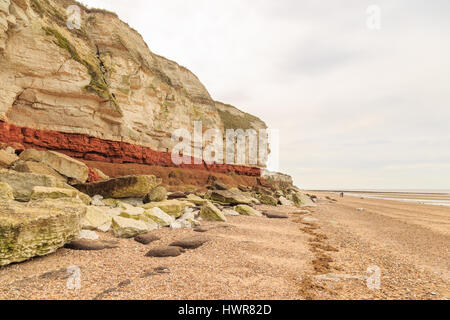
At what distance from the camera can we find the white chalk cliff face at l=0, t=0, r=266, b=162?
10.6 meters

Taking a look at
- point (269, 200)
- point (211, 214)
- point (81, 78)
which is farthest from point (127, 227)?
point (269, 200)

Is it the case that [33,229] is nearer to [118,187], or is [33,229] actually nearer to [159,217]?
[159,217]

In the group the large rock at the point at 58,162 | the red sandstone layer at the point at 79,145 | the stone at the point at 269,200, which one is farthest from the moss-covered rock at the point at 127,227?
the stone at the point at 269,200

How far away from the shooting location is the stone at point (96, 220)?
205 inches

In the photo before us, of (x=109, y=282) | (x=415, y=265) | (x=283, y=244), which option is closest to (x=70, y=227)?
(x=109, y=282)

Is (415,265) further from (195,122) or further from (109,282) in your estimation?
(195,122)

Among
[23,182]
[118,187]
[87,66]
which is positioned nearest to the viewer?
[23,182]

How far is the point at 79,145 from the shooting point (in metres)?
12.5

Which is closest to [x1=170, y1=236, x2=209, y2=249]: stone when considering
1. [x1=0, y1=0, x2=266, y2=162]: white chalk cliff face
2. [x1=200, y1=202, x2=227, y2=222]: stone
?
[x1=200, y1=202, x2=227, y2=222]: stone

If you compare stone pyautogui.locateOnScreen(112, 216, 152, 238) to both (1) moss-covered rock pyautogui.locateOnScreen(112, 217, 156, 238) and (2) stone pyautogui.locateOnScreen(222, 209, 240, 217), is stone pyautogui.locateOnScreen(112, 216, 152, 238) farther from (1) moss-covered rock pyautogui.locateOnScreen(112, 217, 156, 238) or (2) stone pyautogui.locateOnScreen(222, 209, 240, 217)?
(2) stone pyautogui.locateOnScreen(222, 209, 240, 217)

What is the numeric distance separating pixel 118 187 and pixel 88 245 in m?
4.12

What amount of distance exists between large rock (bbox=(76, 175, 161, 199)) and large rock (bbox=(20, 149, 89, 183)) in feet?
3.42
